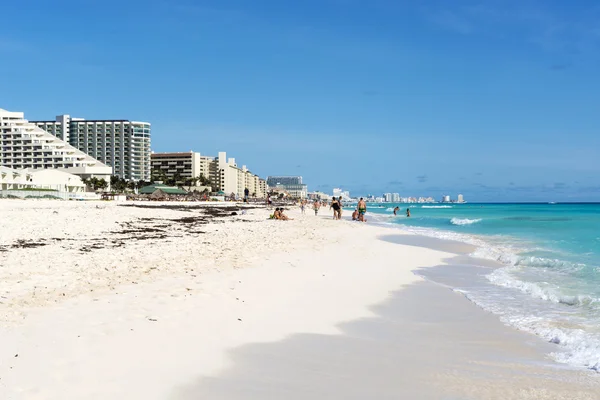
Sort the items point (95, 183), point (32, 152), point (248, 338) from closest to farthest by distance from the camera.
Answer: point (248, 338)
point (95, 183)
point (32, 152)

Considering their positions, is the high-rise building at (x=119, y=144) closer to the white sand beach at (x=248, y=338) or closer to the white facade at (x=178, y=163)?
the white facade at (x=178, y=163)

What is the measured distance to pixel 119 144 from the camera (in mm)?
163000

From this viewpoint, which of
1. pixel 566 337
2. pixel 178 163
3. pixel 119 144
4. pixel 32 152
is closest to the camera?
pixel 566 337

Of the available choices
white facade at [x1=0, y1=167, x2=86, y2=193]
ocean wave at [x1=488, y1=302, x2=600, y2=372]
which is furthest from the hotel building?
ocean wave at [x1=488, y1=302, x2=600, y2=372]

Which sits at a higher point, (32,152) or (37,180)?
(32,152)

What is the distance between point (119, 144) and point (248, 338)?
169 m

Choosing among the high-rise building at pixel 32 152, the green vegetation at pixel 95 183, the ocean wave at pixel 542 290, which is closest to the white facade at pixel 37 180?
the green vegetation at pixel 95 183

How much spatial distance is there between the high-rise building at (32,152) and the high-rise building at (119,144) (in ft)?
105

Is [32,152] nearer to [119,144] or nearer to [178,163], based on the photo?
[119,144]

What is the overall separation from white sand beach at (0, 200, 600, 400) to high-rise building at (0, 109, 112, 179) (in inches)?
4565

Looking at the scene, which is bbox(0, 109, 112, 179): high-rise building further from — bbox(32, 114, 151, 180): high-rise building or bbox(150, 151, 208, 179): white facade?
bbox(150, 151, 208, 179): white facade

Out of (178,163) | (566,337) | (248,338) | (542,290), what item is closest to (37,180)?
(542,290)

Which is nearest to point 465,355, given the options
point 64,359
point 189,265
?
point 64,359

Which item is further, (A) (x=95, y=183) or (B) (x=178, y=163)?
(B) (x=178, y=163)
